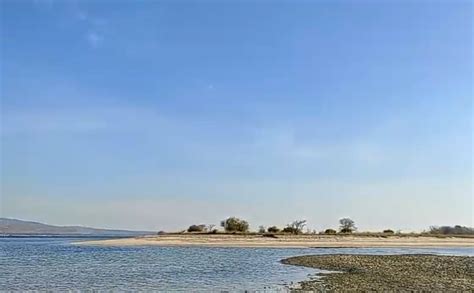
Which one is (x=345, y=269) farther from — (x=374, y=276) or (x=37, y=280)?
(x=37, y=280)

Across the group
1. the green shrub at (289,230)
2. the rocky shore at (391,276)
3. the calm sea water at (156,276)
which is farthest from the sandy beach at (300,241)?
the calm sea water at (156,276)

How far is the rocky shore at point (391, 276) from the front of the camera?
24.6 m

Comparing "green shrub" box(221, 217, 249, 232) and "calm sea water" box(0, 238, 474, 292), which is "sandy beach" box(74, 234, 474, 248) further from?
"calm sea water" box(0, 238, 474, 292)

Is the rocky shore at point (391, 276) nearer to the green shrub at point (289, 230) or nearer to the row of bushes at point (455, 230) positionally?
the green shrub at point (289, 230)

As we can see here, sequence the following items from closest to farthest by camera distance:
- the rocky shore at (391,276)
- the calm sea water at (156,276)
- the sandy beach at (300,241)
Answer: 1. the rocky shore at (391,276)
2. the calm sea water at (156,276)
3. the sandy beach at (300,241)

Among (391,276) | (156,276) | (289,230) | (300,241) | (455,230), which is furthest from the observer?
(455,230)

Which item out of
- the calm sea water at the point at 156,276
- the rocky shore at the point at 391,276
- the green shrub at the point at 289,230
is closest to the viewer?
the rocky shore at the point at 391,276

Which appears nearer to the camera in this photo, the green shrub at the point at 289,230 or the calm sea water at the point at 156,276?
the calm sea water at the point at 156,276

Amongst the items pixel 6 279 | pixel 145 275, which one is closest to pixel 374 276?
pixel 145 275

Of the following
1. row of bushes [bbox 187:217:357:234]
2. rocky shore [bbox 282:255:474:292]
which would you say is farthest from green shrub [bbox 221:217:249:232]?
rocky shore [bbox 282:255:474:292]

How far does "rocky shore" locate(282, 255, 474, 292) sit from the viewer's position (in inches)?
967

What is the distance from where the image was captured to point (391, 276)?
96.1 feet

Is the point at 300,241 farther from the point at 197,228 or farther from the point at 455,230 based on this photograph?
the point at 455,230

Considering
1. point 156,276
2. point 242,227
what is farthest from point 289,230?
point 156,276
